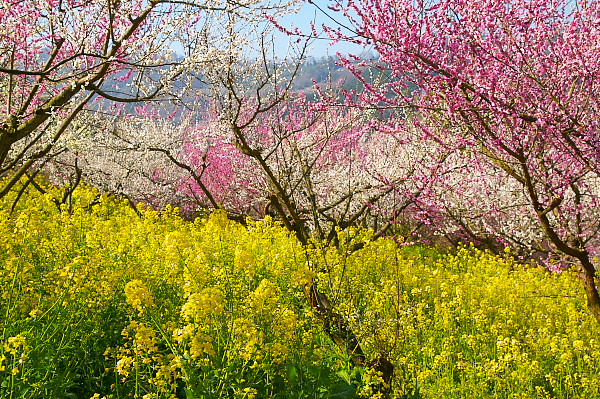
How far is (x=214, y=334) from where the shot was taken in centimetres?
346

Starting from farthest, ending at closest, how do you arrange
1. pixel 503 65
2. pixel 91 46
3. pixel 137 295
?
pixel 91 46
pixel 503 65
pixel 137 295

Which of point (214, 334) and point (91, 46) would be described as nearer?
point (214, 334)

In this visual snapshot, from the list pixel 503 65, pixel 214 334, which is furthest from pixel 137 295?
pixel 503 65

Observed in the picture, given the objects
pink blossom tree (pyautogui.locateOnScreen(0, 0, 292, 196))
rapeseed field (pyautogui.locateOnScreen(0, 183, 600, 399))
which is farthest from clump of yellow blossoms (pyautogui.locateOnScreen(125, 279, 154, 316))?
pink blossom tree (pyautogui.locateOnScreen(0, 0, 292, 196))

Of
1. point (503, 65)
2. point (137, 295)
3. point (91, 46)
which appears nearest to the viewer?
point (137, 295)

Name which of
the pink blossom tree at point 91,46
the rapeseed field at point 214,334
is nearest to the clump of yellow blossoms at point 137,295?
the rapeseed field at point 214,334

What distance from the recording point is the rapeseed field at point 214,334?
2.83 meters

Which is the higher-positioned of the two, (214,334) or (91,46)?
(91,46)

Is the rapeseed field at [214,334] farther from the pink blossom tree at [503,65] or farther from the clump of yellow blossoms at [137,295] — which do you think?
the pink blossom tree at [503,65]

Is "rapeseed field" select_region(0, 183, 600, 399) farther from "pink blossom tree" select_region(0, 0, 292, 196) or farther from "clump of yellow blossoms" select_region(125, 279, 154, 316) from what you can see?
"pink blossom tree" select_region(0, 0, 292, 196)

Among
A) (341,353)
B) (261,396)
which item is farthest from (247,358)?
(341,353)

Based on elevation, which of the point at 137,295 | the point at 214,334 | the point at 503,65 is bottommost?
the point at 214,334

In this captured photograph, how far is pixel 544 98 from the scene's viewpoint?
346 cm

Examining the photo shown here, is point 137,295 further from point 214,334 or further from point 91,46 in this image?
point 91,46
